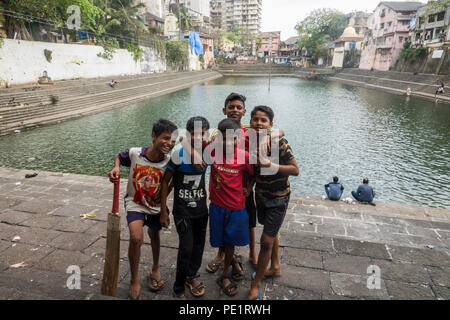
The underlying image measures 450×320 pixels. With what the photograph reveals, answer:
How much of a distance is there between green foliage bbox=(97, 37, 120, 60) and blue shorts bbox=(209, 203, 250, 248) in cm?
2752

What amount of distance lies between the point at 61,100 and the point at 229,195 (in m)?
16.7

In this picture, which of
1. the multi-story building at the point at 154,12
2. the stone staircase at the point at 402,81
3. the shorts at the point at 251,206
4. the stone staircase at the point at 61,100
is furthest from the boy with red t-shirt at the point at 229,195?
the multi-story building at the point at 154,12

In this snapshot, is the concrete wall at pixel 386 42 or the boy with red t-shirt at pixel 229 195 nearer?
the boy with red t-shirt at pixel 229 195

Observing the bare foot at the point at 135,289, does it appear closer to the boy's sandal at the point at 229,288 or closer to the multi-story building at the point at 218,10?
the boy's sandal at the point at 229,288

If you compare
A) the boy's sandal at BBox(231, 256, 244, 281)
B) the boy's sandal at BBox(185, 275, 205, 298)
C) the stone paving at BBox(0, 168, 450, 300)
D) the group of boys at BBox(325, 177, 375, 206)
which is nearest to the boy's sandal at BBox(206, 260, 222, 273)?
the stone paving at BBox(0, 168, 450, 300)

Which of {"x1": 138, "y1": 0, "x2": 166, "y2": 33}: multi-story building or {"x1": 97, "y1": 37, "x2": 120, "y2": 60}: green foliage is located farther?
{"x1": 138, "y1": 0, "x2": 166, "y2": 33}: multi-story building

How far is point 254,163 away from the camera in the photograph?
2586 millimetres

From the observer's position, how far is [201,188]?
268 centimetres

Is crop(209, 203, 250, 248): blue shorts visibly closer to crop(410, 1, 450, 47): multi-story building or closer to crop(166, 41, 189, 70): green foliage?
crop(410, 1, 450, 47): multi-story building

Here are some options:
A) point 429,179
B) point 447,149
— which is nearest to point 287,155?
Result: point 429,179

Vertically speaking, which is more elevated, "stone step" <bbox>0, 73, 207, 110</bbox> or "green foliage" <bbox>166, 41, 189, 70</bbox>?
"green foliage" <bbox>166, 41, 189, 70</bbox>

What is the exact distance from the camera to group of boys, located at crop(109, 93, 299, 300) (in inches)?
102

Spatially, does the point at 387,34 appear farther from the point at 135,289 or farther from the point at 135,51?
the point at 135,289

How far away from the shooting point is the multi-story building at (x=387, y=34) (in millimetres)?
39125
